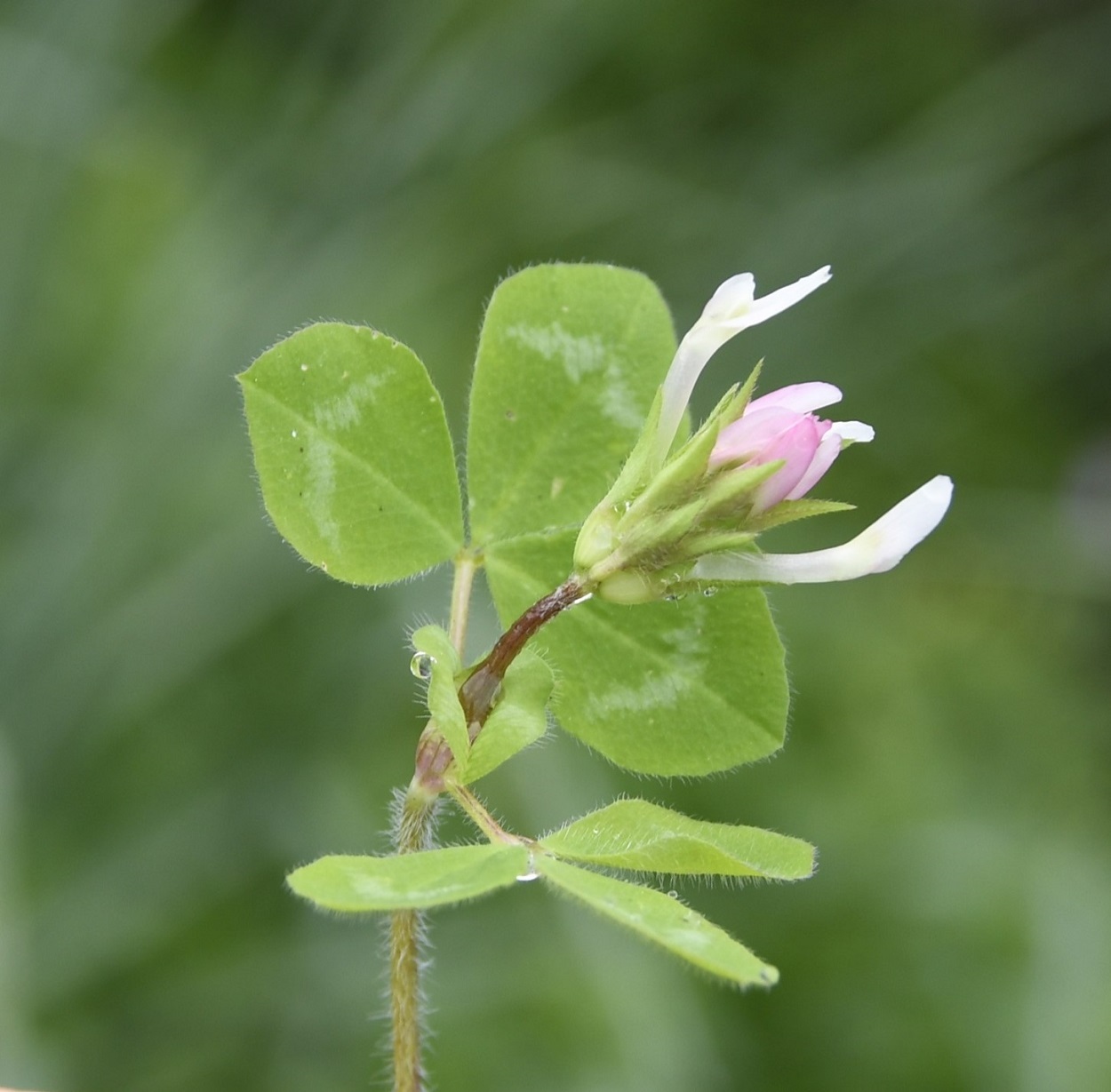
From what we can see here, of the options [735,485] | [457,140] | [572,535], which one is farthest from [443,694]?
[457,140]

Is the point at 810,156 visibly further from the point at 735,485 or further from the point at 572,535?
the point at 735,485

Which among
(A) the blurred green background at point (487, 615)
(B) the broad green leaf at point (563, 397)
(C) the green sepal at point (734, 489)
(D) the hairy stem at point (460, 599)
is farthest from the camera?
(A) the blurred green background at point (487, 615)

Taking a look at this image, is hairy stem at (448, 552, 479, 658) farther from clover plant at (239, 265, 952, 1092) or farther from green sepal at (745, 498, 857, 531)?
green sepal at (745, 498, 857, 531)

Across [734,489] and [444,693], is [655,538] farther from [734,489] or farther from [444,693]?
[444,693]

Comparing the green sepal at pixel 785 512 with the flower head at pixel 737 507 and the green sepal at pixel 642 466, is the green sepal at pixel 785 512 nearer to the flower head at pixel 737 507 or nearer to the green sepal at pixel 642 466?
the flower head at pixel 737 507

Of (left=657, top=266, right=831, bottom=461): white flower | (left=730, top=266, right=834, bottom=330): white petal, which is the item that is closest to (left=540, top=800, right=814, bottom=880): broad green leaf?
(left=657, top=266, right=831, bottom=461): white flower

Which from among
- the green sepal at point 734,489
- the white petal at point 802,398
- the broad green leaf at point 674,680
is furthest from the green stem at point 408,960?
the white petal at point 802,398
